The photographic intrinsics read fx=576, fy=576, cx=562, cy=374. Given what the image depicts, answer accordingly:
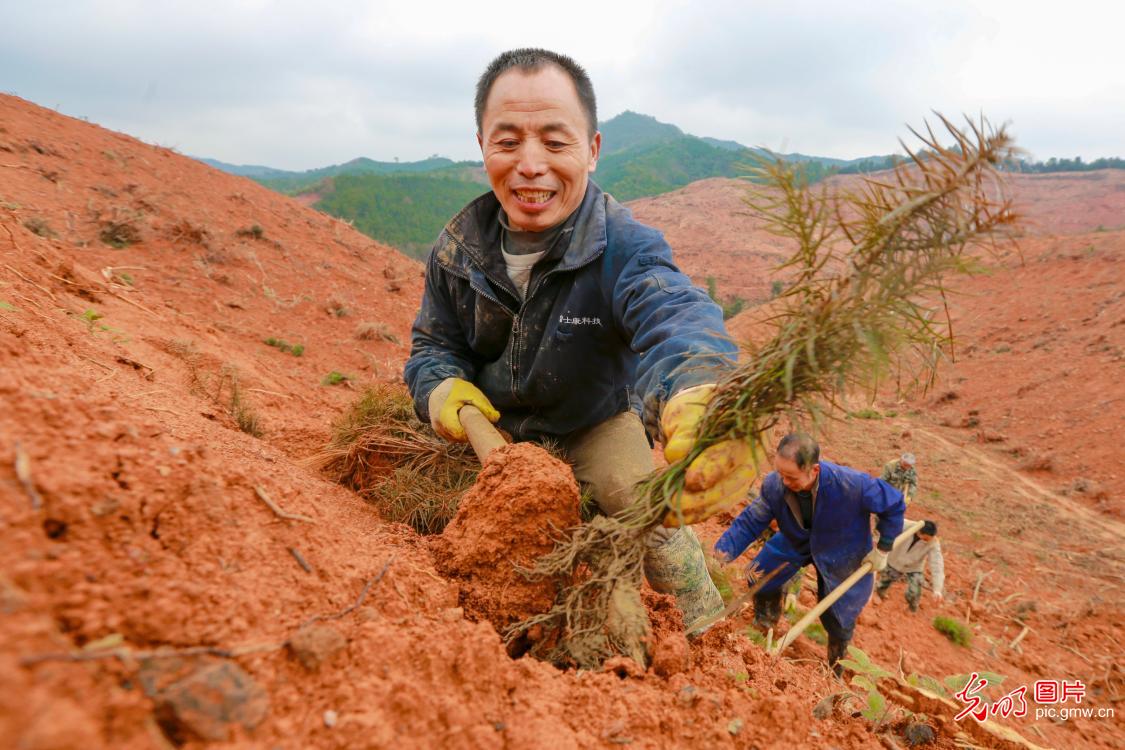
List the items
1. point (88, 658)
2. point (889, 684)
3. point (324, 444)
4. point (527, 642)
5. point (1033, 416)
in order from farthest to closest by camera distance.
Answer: point (1033, 416) < point (324, 444) < point (889, 684) < point (527, 642) < point (88, 658)

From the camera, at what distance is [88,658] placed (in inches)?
26.9

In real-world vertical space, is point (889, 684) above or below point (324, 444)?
below

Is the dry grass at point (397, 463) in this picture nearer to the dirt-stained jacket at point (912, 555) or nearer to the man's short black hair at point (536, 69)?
the man's short black hair at point (536, 69)

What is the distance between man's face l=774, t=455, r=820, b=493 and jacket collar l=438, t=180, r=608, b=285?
6.84ft

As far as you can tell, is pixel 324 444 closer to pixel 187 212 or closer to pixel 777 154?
pixel 777 154

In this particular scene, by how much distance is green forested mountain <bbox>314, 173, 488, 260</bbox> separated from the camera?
38.9 meters

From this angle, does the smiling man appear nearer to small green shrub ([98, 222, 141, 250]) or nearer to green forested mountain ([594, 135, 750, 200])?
small green shrub ([98, 222, 141, 250])

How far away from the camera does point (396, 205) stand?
41812 millimetres

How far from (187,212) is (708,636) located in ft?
38.7

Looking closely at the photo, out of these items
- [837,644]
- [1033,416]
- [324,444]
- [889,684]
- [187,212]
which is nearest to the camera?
[889,684]

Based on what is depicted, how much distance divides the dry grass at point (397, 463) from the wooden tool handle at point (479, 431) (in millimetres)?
298

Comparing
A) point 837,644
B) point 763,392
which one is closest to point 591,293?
point 763,392

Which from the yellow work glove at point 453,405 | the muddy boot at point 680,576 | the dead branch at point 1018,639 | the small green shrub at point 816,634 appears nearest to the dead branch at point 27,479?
the yellow work glove at point 453,405

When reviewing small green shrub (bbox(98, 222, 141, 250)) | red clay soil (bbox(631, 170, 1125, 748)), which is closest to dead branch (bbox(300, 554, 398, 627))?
red clay soil (bbox(631, 170, 1125, 748))
